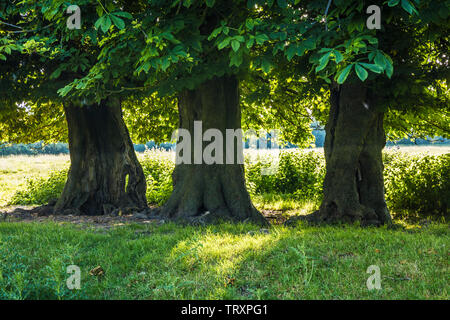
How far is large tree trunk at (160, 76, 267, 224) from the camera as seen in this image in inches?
313

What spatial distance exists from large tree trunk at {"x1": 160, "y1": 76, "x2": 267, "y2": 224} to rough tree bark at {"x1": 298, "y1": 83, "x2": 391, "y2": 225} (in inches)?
69.2

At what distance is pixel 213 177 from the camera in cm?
816

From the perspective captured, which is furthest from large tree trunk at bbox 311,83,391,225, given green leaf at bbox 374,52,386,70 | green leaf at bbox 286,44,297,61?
green leaf at bbox 374,52,386,70

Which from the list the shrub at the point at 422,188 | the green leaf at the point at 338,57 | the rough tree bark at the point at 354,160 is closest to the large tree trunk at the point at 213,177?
the rough tree bark at the point at 354,160

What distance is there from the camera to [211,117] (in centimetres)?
816

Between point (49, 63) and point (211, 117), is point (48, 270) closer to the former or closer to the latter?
point (211, 117)

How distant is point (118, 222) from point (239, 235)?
3.58 meters

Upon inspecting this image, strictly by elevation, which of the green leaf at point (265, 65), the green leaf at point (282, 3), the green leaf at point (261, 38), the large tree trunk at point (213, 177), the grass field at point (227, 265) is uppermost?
the green leaf at point (282, 3)

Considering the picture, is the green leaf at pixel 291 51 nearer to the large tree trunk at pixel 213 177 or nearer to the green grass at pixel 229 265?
the green grass at pixel 229 265

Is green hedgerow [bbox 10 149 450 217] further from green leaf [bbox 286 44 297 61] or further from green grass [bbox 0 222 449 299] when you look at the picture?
green leaf [bbox 286 44 297 61]

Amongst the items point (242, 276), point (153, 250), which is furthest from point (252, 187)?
point (242, 276)

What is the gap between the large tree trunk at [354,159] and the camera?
Answer: 7781mm

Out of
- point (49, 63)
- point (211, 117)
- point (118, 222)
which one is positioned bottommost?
point (118, 222)

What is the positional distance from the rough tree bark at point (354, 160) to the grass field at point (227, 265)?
186cm
